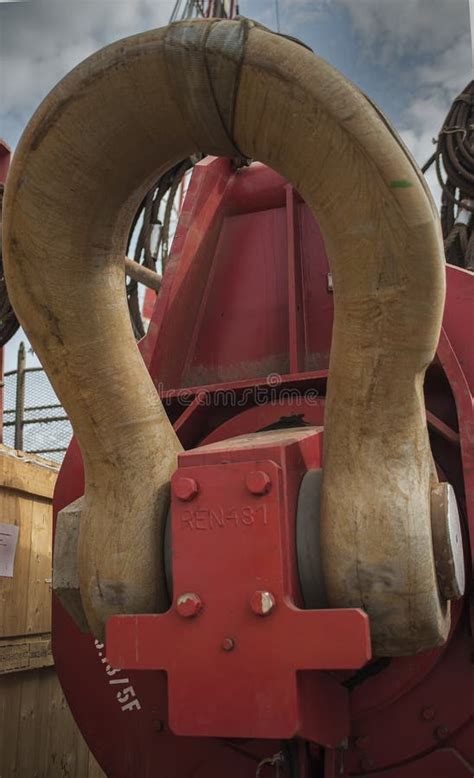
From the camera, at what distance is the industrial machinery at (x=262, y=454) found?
4.92ft

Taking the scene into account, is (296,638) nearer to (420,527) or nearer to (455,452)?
(420,527)

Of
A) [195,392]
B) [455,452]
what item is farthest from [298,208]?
[455,452]

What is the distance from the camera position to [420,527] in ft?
5.11

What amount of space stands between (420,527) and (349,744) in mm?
794

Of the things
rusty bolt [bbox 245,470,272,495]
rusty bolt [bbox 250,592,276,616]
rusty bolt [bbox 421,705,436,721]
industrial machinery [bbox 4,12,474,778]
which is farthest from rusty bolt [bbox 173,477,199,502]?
rusty bolt [bbox 421,705,436,721]

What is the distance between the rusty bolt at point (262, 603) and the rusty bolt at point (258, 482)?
20 centimetres

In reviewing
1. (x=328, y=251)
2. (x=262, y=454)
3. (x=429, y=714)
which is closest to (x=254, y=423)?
(x=262, y=454)

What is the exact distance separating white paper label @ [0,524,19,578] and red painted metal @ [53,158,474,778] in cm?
107

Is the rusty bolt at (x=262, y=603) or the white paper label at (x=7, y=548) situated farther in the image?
the white paper label at (x=7, y=548)

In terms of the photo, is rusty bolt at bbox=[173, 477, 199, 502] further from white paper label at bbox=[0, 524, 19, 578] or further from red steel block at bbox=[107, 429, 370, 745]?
white paper label at bbox=[0, 524, 19, 578]

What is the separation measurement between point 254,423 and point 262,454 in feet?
2.11

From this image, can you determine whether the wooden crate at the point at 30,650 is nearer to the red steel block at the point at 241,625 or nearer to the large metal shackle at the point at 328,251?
the large metal shackle at the point at 328,251

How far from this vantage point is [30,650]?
3.58 m

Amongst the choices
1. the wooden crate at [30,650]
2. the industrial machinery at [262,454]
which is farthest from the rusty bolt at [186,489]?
the wooden crate at [30,650]
